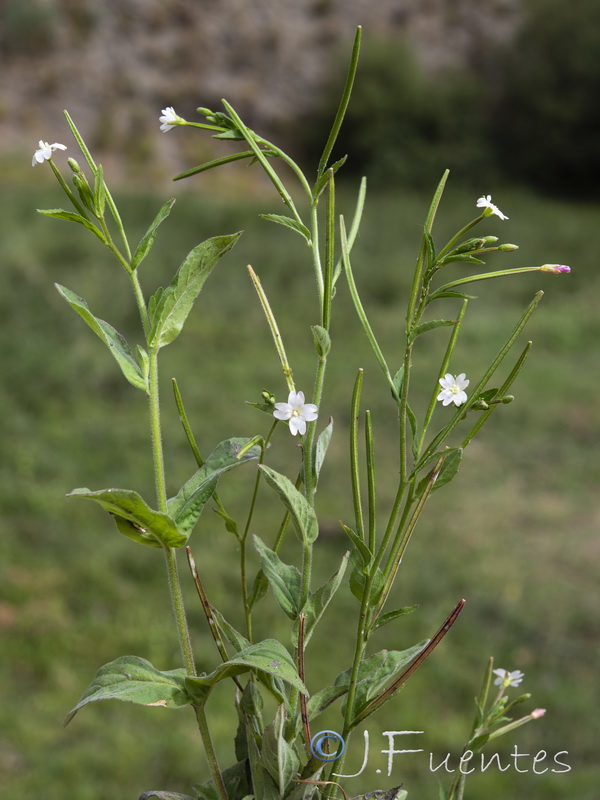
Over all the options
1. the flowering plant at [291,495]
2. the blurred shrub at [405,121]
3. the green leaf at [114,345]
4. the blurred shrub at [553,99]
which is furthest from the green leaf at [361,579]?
the blurred shrub at [553,99]

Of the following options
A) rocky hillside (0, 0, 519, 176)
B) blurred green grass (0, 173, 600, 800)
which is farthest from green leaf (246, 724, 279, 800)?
rocky hillside (0, 0, 519, 176)

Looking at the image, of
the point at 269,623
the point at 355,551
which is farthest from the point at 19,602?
the point at 355,551

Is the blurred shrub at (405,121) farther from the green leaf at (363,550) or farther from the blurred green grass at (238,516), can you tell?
the green leaf at (363,550)

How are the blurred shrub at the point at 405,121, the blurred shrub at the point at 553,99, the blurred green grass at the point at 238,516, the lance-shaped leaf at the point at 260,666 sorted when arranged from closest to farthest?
the lance-shaped leaf at the point at 260,666, the blurred green grass at the point at 238,516, the blurred shrub at the point at 405,121, the blurred shrub at the point at 553,99

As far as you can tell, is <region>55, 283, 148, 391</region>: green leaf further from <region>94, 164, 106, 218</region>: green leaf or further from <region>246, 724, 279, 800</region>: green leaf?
<region>246, 724, 279, 800</region>: green leaf

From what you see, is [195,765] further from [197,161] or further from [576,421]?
[197,161]

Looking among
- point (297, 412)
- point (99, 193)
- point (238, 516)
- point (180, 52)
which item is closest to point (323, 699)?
point (297, 412)
